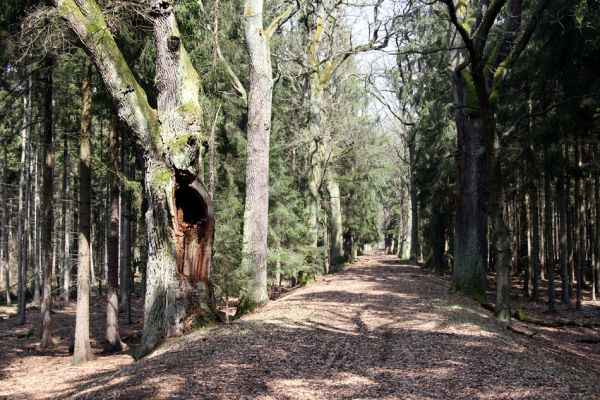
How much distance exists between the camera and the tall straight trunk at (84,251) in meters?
12.2

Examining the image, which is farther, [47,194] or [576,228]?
[576,228]

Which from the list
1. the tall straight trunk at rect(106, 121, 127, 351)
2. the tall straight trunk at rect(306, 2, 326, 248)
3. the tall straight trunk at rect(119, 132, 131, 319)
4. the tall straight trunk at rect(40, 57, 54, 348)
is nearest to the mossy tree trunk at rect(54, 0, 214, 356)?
the tall straight trunk at rect(106, 121, 127, 351)

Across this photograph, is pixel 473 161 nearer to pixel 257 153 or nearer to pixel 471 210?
pixel 471 210

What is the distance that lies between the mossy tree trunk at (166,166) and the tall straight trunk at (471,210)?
7926 millimetres

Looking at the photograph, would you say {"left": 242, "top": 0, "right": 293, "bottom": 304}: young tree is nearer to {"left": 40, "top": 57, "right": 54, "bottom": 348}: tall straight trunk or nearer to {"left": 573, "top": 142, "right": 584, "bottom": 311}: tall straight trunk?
{"left": 40, "top": 57, "right": 54, "bottom": 348}: tall straight trunk

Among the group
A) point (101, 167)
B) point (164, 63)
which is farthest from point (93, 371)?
point (164, 63)

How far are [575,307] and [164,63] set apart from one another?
16.0 metres

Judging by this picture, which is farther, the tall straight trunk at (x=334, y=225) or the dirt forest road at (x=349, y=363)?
the tall straight trunk at (x=334, y=225)

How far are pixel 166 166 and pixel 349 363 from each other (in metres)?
4.37

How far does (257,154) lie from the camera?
11961mm

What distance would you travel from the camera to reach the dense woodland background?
33.3 ft

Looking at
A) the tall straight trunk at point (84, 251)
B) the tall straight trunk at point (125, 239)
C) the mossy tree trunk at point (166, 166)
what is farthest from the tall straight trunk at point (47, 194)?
the mossy tree trunk at point (166, 166)

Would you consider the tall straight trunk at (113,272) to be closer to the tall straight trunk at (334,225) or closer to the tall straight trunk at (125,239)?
the tall straight trunk at (125,239)

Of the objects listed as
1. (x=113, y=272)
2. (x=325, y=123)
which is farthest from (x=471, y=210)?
(x=325, y=123)
